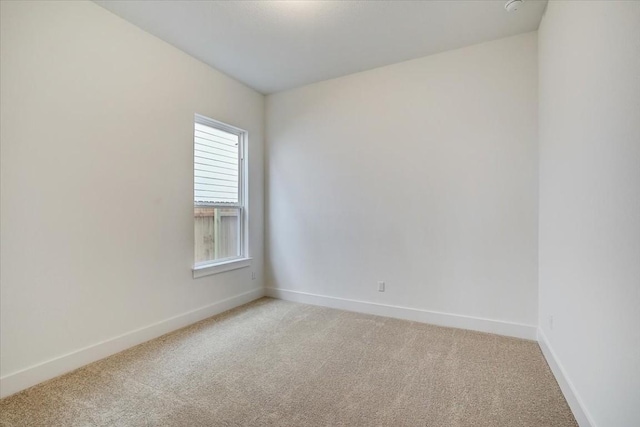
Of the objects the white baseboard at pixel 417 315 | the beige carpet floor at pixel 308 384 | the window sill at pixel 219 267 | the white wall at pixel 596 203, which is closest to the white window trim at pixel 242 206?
the window sill at pixel 219 267

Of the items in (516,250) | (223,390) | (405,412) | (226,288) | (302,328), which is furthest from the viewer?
(226,288)

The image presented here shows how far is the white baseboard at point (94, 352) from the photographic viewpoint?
6.68 ft

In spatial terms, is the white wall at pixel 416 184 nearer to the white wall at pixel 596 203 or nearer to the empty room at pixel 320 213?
the empty room at pixel 320 213

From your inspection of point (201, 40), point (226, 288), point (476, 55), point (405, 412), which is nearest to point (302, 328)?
point (226, 288)

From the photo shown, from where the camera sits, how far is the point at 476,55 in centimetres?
305

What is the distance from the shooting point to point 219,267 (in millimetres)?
3617

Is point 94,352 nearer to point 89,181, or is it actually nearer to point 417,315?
point 89,181

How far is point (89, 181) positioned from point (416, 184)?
9.89 ft

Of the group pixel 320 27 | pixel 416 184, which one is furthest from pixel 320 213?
pixel 320 27

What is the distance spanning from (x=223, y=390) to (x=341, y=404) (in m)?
0.79

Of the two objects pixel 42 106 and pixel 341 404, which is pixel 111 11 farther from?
pixel 341 404

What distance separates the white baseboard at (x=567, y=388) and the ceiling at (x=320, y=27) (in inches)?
107

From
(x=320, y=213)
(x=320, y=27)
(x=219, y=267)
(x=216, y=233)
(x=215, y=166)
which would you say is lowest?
(x=219, y=267)

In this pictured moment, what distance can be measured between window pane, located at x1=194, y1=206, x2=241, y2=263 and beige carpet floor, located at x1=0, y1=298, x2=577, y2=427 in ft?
3.06
